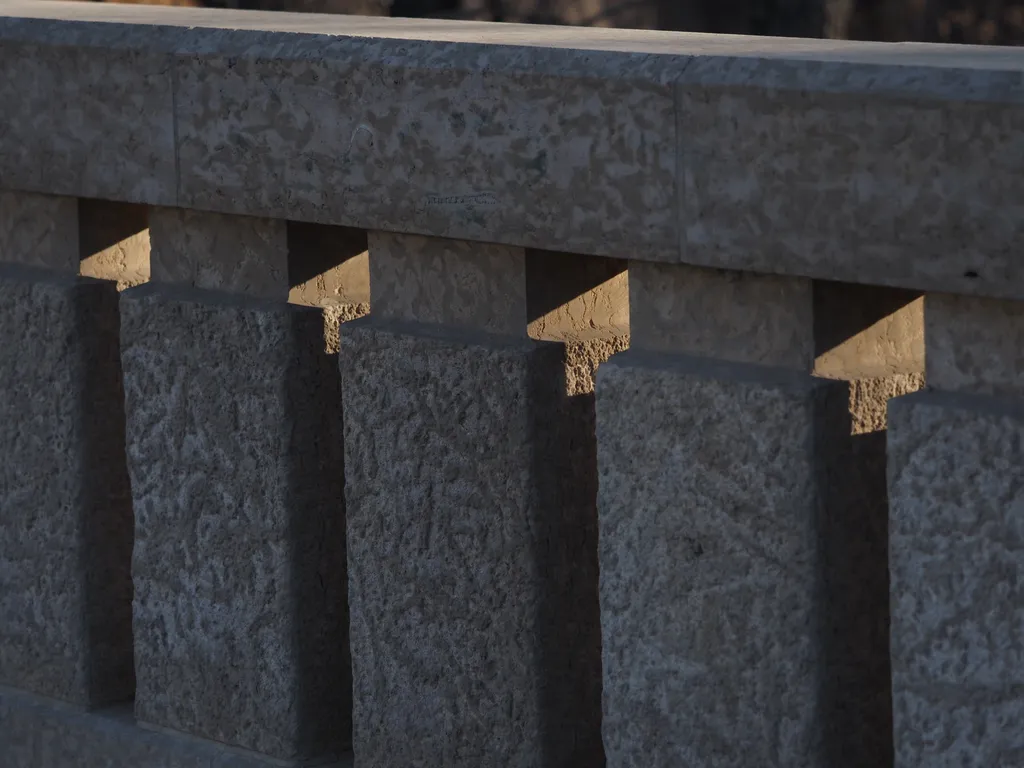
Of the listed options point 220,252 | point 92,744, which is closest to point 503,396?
point 220,252

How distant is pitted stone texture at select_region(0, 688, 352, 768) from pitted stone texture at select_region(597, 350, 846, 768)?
2.08 ft

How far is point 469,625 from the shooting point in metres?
2.52

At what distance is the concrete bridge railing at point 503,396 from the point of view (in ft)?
6.61

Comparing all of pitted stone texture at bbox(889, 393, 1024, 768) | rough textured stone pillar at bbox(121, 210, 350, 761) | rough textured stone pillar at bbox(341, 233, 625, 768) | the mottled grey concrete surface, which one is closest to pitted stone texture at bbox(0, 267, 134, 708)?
rough textured stone pillar at bbox(121, 210, 350, 761)

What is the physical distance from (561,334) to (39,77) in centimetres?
93

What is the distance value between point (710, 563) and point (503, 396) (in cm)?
36

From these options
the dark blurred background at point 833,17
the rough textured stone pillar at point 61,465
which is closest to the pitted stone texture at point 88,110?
the rough textured stone pillar at point 61,465

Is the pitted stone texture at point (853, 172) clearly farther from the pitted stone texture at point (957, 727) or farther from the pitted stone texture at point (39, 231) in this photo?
the pitted stone texture at point (39, 231)

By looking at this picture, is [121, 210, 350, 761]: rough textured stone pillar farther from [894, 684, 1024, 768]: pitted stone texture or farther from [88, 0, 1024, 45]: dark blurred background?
[88, 0, 1024, 45]: dark blurred background

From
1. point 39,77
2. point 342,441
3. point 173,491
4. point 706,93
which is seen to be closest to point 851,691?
point 706,93

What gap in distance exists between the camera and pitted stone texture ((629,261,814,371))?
2.15 m

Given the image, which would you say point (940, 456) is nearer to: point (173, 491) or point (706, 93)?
point (706, 93)

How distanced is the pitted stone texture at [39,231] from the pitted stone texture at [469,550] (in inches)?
24.6

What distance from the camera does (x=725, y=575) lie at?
223 cm
